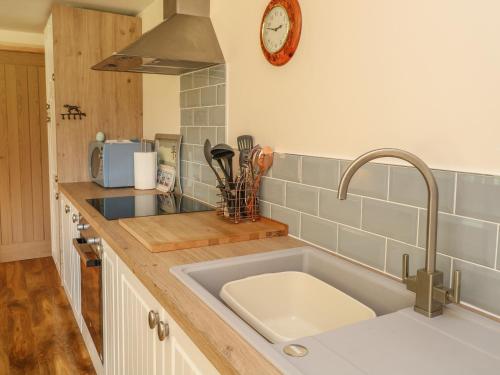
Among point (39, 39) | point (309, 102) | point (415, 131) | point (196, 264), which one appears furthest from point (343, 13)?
point (39, 39)

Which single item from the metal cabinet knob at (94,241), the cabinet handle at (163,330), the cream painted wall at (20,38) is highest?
the cream painted wall at (20,38)

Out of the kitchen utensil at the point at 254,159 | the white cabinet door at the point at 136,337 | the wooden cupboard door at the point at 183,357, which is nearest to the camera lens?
the wooden cupboard door at the point at 183,357

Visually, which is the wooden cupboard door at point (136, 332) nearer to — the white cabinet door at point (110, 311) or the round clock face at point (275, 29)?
the white cabinet door at point (110, 311)

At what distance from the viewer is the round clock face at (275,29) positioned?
158cm

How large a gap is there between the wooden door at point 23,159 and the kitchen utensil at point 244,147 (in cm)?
279

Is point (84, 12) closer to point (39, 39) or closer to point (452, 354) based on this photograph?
point (39, 39)

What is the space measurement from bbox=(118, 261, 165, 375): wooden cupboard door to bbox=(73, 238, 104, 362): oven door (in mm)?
336

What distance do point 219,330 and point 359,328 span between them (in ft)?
0.91

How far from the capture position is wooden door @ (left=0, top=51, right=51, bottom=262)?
3.82 metres

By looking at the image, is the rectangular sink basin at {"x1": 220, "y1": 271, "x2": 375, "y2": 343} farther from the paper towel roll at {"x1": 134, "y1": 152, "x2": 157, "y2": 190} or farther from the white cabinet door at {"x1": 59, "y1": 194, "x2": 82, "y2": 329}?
the paper towel roll at {"x1": 134, "y1": 152, "x2": 157, "y2": 190}

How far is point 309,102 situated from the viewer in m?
1.50

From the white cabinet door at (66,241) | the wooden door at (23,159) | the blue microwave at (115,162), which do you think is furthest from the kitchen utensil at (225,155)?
the wooden door at (23,159)

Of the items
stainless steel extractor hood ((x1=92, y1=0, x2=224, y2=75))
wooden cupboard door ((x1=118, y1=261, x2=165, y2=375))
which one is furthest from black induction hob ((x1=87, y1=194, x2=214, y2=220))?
stainless steel extractor hood ((x1=92, y1=0, x2=224, y2=75))

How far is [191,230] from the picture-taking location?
1579 millimetres
